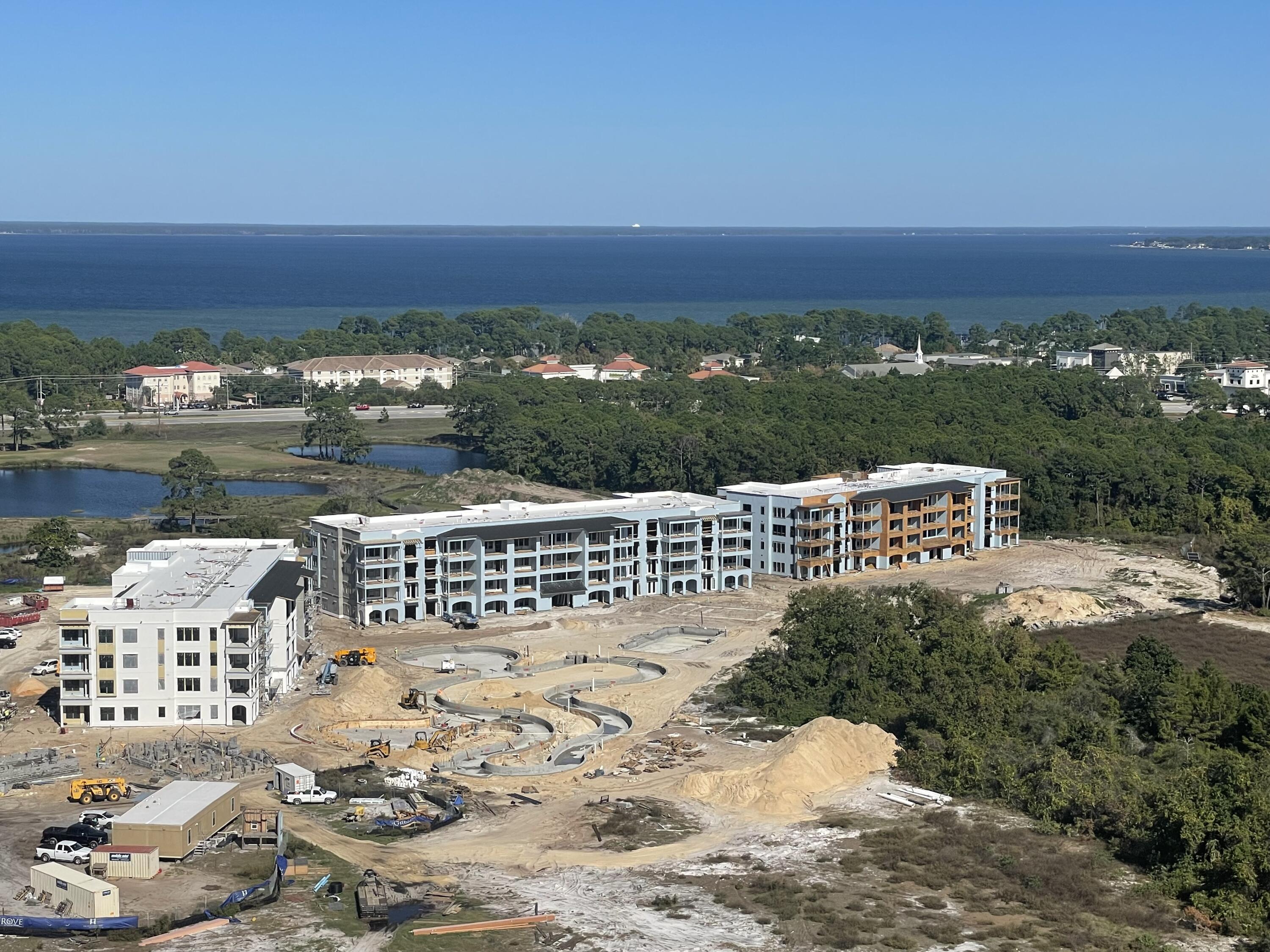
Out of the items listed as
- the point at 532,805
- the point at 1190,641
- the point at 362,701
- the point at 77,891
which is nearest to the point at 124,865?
the point at 77,891

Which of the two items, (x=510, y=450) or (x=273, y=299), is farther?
(x=273, y=299)

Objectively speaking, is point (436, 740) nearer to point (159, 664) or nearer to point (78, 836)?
point (159, 664)

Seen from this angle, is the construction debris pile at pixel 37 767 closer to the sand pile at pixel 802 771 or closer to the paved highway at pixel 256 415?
the sand pile at pixel 802 771

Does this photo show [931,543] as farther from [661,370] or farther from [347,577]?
[661,370]

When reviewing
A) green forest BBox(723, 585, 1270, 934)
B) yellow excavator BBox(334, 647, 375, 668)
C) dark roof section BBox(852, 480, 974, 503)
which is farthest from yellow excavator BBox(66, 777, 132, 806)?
dark roof section BBox(852, 480, 974, 503)

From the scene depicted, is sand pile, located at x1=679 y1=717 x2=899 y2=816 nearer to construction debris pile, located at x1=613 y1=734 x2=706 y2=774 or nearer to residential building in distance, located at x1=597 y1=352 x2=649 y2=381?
construction debris pile, located at x1=613 y1=734 x2=706 y2=774

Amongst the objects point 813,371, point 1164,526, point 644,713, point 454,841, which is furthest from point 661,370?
point 454,841
